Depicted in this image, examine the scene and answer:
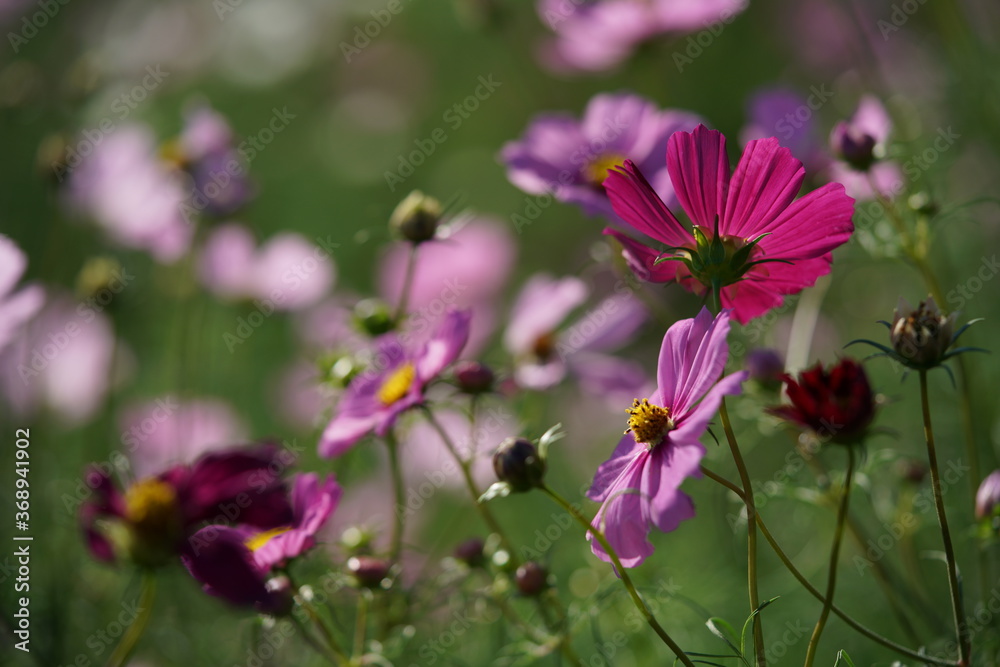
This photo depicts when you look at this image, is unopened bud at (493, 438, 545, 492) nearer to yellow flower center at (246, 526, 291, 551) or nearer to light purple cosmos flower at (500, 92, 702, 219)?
yellow flower center at (246, 526, 291, 551)

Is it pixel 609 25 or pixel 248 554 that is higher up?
pixel 609 25

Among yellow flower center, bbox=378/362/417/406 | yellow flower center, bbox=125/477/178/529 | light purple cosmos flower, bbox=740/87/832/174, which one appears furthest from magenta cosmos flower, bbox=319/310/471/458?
light purple cosmos flower, bbox=740/87/832/174

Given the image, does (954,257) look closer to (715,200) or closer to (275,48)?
→ (715,200)

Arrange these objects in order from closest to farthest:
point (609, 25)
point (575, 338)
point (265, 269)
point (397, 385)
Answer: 1. point (397, 385)
2. point (575, 338)
3. point (609, 25)
4. point (265, 269)

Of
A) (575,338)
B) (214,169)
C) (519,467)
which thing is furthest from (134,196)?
(519,467)

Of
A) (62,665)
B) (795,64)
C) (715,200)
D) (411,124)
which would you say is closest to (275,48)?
(411,124)

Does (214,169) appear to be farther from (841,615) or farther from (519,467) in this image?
(841,615)
